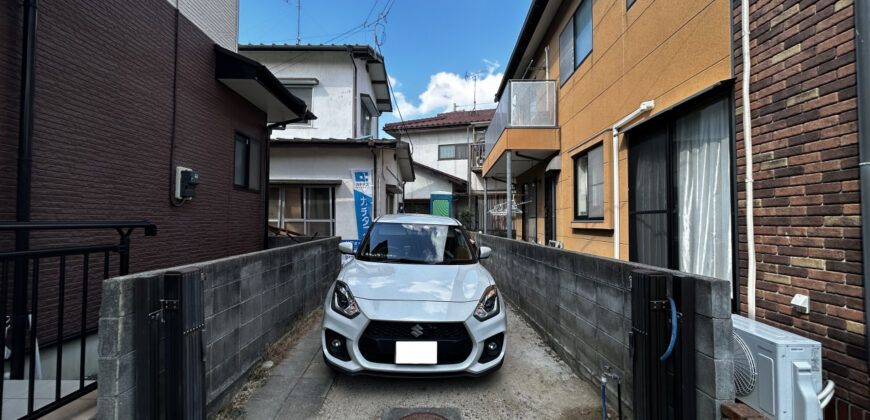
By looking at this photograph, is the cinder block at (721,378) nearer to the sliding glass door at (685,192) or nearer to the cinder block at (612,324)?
the cinder block at (612,324)

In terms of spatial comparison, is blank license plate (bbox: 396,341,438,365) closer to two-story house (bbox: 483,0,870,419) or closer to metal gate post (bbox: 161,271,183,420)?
metal gate post (bbox: 161,271,183,420)

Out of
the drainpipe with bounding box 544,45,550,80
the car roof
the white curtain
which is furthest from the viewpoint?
the drainpipe with bounding box 544,45,550,80

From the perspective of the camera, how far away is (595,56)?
5.77 meters

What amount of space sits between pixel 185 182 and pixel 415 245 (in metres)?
3.08

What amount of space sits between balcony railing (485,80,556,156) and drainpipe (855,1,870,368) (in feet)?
18.4

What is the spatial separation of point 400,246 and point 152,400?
7.84 ft

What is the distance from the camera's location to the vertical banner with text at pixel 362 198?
368 inches

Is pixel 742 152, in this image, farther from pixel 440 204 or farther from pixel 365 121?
pixel 440 204

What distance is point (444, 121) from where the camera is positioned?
19.8 meters

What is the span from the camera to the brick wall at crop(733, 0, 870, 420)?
2.11 meters

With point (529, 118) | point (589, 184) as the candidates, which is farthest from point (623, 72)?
point (529, 118)

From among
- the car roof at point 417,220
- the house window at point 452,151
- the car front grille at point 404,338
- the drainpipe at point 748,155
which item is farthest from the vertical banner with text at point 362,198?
the house window at point 452,151

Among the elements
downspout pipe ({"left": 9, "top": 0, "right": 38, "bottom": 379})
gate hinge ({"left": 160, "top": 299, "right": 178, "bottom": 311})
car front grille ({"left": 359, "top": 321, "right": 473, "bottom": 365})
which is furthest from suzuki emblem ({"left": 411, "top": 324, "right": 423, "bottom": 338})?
downspout pipe ({"left": 9, "top": 0, "right": 38, "bottom": 379})

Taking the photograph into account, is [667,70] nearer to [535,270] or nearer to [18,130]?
[535,270]
